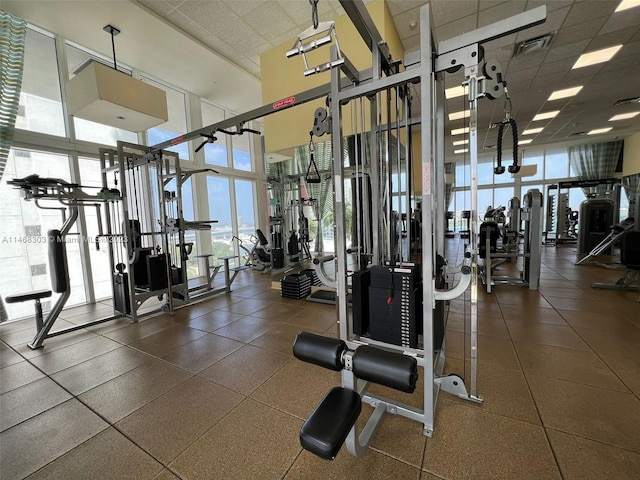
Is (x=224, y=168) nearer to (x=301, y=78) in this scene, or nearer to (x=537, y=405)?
(x=301, y=78)

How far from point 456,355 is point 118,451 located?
2568 millimetres

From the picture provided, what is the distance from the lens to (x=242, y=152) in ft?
25.1

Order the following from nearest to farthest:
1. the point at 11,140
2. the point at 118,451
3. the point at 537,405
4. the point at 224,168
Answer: the point at 118,451, the point at 537,405, the point at 11,140, the point at 224,168

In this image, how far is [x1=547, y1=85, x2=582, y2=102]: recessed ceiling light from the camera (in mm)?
5707

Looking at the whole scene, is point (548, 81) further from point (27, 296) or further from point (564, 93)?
point (27, 296)

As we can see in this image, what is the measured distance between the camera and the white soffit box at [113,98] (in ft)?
10.7

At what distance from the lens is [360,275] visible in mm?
1782

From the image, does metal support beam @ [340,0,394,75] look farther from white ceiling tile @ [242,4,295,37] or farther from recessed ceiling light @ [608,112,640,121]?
recessed ceiling light @ [608,112,640,121]

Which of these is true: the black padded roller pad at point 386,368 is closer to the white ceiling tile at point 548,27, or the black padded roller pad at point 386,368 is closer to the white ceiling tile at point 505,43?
the white ceiling tile at point 548,27

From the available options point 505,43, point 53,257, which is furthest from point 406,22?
point 53,257

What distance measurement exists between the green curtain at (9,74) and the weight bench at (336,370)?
467 centimetres

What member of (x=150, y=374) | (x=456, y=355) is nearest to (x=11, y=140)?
(x=150, y=374)

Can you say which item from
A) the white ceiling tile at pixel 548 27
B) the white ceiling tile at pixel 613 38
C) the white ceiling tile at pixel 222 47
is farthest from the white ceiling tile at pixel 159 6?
the white ceiling tile at pixel 613 38

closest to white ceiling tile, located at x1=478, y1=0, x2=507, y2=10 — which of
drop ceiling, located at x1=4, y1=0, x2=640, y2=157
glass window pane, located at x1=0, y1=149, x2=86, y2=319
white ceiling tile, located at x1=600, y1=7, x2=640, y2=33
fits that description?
drop ceiling, located at x1=4, y1=0, x2=640, y2=157
